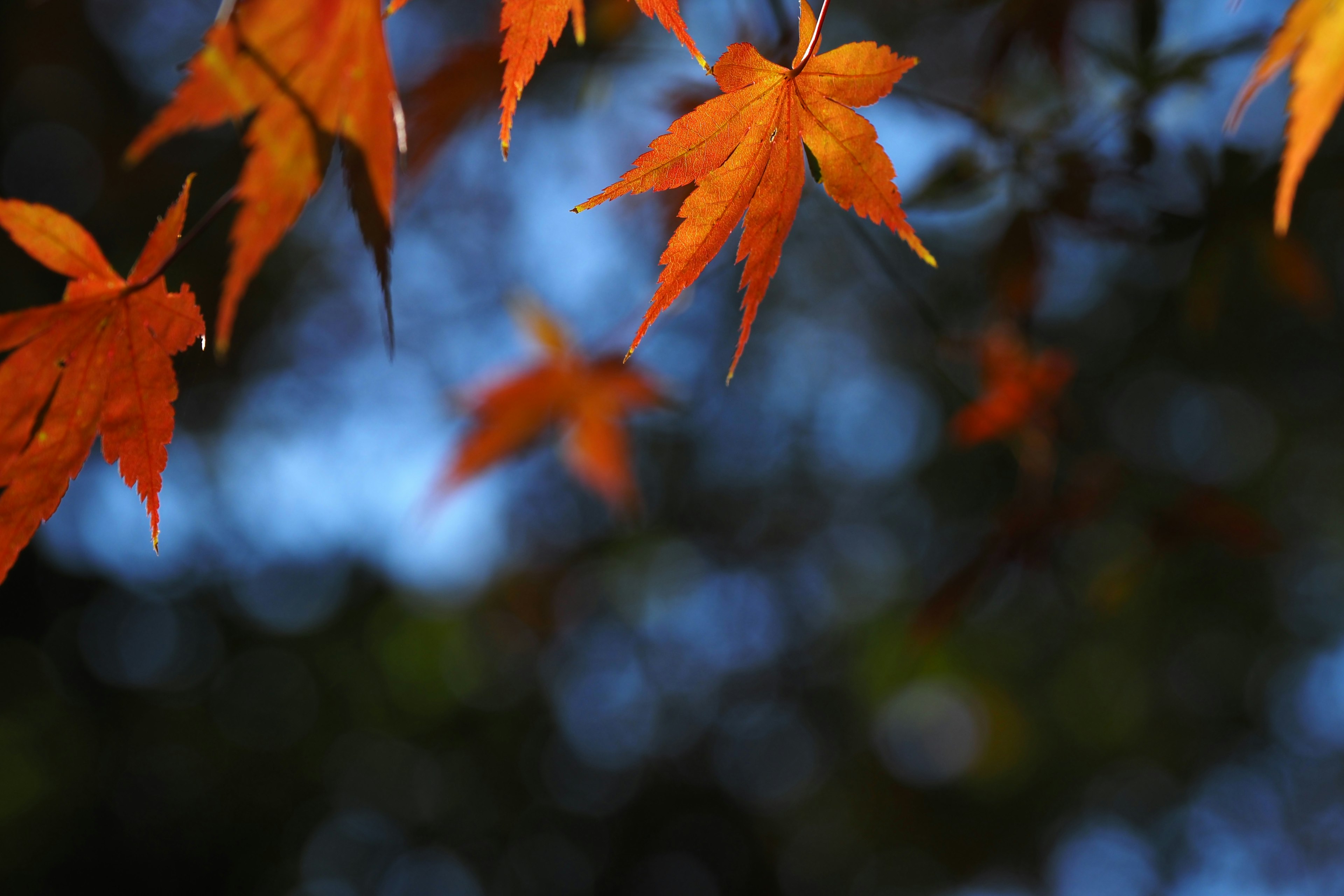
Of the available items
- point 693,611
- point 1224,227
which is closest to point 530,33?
point 1224,227

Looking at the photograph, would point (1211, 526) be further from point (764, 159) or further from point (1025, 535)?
point (764, 159)

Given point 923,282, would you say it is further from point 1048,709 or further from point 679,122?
point 679,122

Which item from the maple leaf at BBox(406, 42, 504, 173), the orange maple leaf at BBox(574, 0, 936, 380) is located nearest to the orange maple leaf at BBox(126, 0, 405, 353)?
the orange maple leaf at BBox(574, 0, 936, 380)

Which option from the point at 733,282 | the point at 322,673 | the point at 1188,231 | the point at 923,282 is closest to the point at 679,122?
the point at 1188,231

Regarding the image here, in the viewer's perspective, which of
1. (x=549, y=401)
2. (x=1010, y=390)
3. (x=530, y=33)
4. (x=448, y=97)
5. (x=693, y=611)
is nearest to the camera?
(x=530, y=33)

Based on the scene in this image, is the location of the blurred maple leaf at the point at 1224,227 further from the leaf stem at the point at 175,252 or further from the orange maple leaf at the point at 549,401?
the leaf stem at the point at 175,252

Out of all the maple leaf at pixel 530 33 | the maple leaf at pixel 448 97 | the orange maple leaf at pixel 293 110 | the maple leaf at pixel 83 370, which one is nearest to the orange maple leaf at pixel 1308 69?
the maple leaf at pixel 530 33

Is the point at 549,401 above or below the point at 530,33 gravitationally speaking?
below
